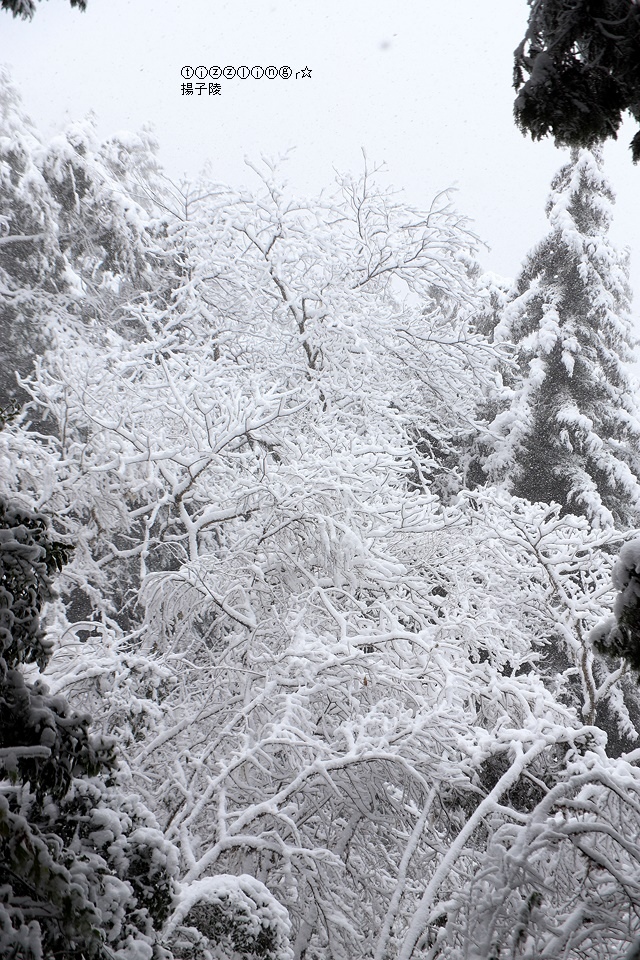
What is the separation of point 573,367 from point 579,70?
1512 cm

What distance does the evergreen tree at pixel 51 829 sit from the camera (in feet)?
7.15

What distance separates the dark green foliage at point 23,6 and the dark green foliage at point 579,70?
6.61ft

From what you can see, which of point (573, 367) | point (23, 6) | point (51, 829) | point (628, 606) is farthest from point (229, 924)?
point (573, 367)

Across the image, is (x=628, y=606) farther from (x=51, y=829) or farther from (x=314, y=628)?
(x=314, y=628)

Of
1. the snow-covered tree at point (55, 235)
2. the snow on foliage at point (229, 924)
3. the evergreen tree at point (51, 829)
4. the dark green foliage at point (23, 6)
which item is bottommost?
the snow on foliage at point (229, 924)

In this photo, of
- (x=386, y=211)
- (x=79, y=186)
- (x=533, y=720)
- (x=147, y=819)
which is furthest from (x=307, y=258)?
(x=147, y=819)

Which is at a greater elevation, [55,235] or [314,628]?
[55,235]

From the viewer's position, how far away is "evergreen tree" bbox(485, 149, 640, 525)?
16109mm

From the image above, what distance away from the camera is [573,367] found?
16844mm

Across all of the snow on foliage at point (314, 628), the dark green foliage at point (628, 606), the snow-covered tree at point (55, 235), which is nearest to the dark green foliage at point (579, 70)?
the dark green foliage at point (628, 606)

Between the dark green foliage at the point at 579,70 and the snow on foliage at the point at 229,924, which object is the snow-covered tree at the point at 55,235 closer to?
the dark green foliage at the point at 579,70

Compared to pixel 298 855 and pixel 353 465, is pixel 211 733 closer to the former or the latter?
pixel 298 855

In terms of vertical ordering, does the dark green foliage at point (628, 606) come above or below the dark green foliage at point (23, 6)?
below

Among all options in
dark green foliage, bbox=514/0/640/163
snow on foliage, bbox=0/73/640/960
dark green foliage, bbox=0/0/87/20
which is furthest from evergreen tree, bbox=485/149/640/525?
dark green foliage, bbox=0/0/87/20
